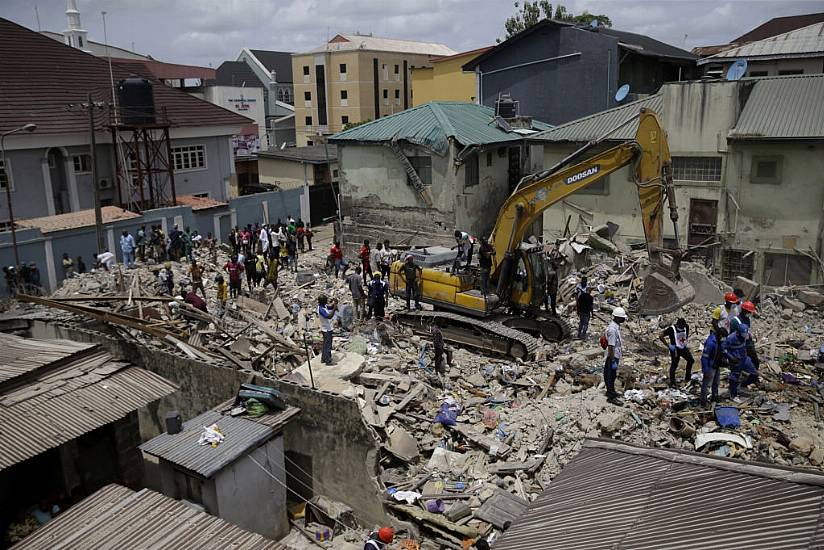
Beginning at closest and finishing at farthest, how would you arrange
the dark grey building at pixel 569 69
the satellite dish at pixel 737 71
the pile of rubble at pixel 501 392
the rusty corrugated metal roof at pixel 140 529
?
the rusty corrugated metal roof at pixel 140 529, the pile of rubble at pixel 501 392, the satellite dish at pixel 737 71, the dark grey building at pixel 569 69

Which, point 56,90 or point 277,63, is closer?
point 56,90

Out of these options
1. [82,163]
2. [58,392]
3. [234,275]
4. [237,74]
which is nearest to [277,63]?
[237,74]

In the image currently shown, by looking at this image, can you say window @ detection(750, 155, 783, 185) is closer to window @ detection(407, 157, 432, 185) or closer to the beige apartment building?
window @ detection(407, 157, 432, 185)

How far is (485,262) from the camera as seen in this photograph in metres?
15.5

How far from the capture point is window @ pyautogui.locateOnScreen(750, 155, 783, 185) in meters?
20.3

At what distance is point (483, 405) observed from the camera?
13055mm

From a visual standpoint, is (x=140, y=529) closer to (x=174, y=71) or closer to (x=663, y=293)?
(x=663, y=293)

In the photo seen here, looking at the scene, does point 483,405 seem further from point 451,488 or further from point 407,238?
point 407,238

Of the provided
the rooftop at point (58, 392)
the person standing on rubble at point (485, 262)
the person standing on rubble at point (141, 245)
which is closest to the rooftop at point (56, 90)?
the person standing on rubble at point (141, 245)

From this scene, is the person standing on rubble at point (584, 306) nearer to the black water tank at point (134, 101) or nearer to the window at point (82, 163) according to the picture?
the black water tank at point (134, 101)

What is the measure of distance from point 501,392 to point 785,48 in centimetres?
2735

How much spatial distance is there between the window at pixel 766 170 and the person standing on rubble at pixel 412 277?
37.4 feet

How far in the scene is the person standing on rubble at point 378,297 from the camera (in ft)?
55.5

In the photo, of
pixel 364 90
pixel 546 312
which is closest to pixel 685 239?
pixel 546 312
